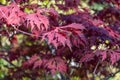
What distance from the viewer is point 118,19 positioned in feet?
9.13

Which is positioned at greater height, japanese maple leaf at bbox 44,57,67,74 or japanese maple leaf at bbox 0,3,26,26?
japanese maple leaf at bbox 0,3,26,26

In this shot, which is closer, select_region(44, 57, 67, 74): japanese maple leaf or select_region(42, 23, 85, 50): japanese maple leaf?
select_region(42, 23, 85, 50): japanese maple leaf

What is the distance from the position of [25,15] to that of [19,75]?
1268 mm

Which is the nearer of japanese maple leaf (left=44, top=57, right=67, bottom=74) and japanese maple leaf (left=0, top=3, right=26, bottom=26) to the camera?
japanese maple leaf (left=0, top=3, right=26, bottom=26)

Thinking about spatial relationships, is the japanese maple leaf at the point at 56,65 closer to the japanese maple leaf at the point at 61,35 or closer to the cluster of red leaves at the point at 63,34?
the cluster of red leaves at the point at 63,34

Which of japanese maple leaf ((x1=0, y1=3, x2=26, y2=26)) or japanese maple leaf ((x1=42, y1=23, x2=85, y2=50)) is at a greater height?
japanese maple leaf ((x1=0, y1=3, x2=26, y2=26))

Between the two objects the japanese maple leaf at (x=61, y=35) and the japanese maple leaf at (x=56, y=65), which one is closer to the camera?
the japanese maple leaf at (x=61, y=35)

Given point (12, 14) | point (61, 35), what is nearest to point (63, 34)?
point (61, 35)

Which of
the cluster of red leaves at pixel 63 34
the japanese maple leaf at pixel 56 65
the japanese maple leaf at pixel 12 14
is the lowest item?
the japanese maple leaf at pixel 56 65

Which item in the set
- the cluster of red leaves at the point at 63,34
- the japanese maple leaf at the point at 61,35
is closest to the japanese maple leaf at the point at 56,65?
the cluster of red leaves at the point at 63,34

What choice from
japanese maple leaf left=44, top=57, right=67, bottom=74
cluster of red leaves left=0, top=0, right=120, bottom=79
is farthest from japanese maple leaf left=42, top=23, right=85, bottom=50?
japanese maple leaf left=44, top=57, right=67, bottom=74

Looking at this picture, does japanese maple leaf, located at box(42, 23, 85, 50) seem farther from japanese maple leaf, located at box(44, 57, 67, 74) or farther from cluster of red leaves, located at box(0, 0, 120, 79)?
japanese maple leaf, located at box(44, 57, 67, 74)

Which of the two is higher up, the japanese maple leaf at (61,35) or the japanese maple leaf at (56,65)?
the japanese maple leaf at (61,35)

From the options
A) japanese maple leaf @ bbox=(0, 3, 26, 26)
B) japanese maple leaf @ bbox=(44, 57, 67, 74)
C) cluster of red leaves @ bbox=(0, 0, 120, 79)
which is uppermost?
japanese maple leaf @ bbox=(0, 3, 26, 26)
